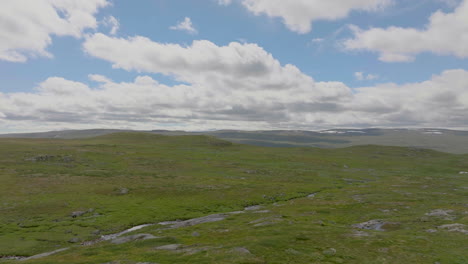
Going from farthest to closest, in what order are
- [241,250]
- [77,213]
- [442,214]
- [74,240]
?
[77,213], [442,214], [74,240], [241,250]

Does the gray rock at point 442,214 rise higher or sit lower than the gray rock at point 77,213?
higher

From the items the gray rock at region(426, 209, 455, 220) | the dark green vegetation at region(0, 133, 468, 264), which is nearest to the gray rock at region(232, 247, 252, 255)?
the dark green vegetation at region(0, 133, 468, 264)

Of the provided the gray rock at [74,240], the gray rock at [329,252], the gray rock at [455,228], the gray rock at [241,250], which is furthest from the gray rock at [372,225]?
the gray rock at [74,240]

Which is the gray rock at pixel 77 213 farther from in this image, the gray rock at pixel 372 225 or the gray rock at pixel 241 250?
the gray rock at pixel 372 225

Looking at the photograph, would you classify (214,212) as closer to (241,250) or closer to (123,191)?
(123,191)

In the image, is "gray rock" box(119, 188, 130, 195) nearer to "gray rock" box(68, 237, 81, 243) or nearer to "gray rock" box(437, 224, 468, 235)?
"gray rock" box(68, 237, 81, 243)

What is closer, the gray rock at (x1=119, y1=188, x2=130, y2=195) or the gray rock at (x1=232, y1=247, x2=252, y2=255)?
the gray rock at (x1=232, y1=247, x2=252, y2=255)

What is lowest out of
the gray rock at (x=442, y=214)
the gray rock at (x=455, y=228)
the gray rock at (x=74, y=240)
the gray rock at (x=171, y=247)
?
the gray rock at (x=74, y=240)

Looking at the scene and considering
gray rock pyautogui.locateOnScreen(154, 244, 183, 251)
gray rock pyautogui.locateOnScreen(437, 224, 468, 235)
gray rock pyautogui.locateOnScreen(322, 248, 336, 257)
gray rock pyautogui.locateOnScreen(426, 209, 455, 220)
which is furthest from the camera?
gray rock pyautogui.locateOnScreen(426, 209, 455, 220)

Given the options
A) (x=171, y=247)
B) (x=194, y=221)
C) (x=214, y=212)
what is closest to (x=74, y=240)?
(x=194, y=221)

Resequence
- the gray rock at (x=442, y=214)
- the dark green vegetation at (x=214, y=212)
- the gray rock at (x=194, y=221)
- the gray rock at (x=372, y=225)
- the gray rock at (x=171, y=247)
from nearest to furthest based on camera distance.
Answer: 1. the dark green vegetation at (x=214, y=212)
2. the gray rock at (x=171, y=247)
3. the gray rock at (x=372, y=225)
4. the gray rock at (x=194, y=221)
5. the gray rock at (x=442, y=214)

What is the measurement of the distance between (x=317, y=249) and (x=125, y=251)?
1900 centimetres

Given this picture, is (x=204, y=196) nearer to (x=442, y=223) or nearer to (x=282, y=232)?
(x=282, y=232)

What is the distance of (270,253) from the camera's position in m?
24.6
